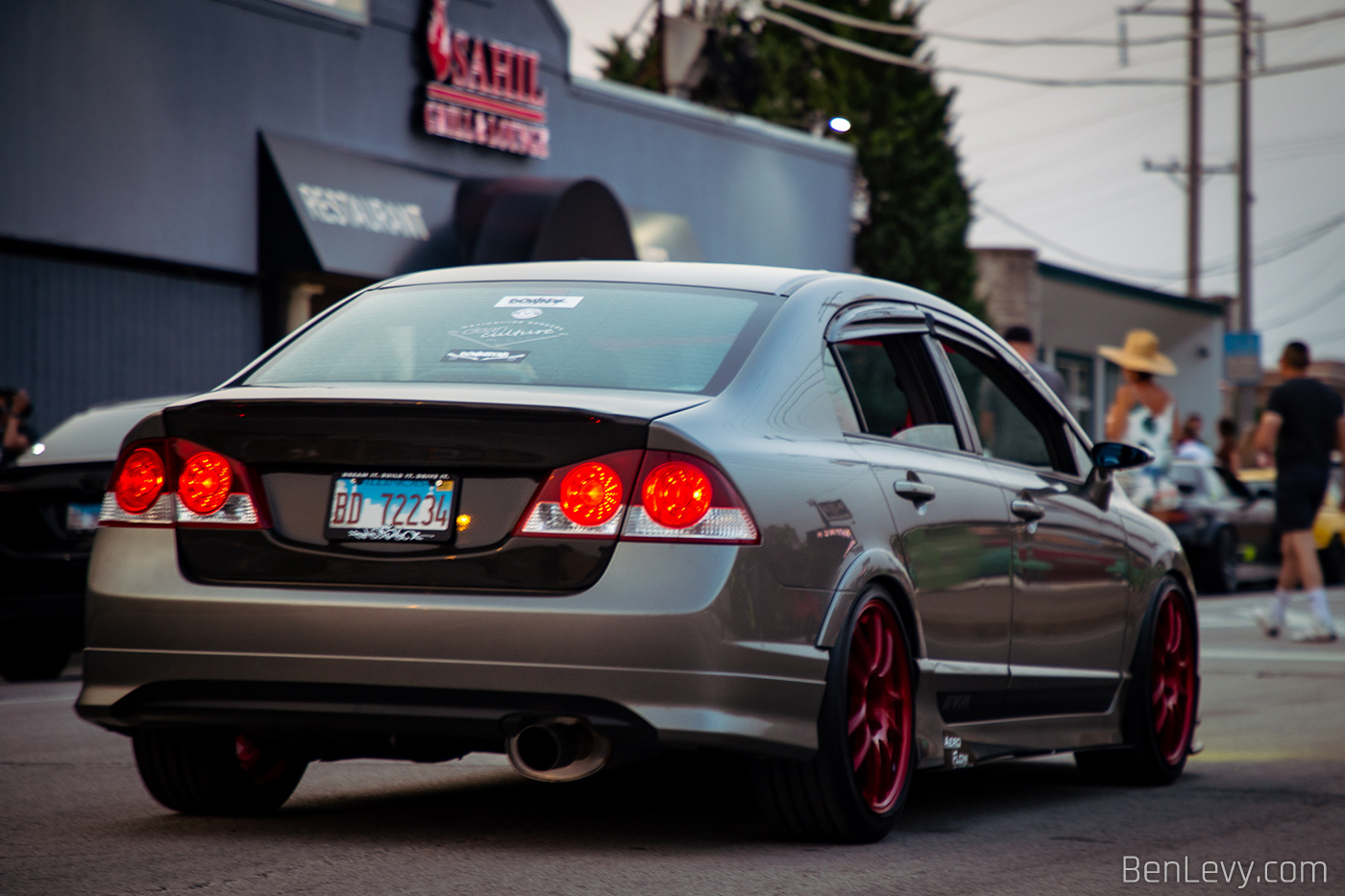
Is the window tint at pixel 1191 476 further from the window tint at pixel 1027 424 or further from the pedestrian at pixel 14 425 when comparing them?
the window tint at pixel 1027 424

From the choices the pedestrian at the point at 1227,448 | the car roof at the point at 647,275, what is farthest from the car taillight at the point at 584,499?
the pedestrian at the point at 1227,448

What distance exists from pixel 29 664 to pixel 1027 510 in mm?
6797

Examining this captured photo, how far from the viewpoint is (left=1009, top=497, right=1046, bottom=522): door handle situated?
5.88m

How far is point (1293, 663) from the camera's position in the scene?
11742mm

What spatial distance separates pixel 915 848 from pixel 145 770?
2065 millimetres

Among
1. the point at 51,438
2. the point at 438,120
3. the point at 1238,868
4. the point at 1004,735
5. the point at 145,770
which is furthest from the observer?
the point at 438,120

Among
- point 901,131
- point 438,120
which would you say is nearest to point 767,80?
point 901,131

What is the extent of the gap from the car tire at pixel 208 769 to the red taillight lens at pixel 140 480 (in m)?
0.61

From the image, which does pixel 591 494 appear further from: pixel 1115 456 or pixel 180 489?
pixel 1115 456

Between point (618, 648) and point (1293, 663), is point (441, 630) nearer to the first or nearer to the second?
point (618, 648)

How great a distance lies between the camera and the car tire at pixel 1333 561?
23.1m

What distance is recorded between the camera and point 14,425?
49.8ft

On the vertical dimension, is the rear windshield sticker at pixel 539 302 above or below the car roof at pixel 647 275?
below

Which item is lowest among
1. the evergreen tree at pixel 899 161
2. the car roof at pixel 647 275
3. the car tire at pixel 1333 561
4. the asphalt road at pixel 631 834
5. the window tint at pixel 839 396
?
the car tire at pixel 1333 561
